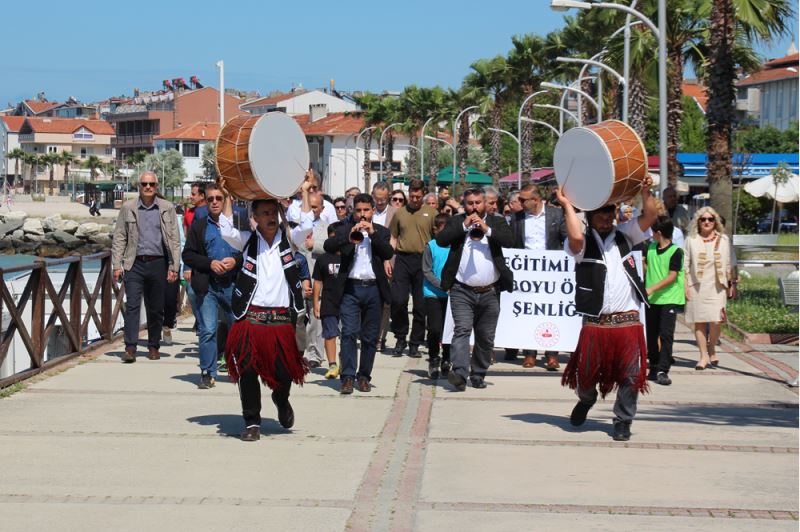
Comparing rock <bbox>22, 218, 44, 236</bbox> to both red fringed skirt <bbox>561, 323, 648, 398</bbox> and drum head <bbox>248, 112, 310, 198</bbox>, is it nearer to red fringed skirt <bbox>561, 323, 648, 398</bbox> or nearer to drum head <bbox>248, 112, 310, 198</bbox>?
drum head <bbox>248, 112, 310, 198</bbox>

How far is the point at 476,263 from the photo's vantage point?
11.4 m

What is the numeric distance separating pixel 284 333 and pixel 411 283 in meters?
5.65

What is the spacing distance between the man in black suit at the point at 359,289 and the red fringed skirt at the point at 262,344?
2367 millimetres

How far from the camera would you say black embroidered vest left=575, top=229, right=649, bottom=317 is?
8.84m

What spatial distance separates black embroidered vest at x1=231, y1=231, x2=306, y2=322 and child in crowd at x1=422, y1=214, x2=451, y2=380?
3506 mm

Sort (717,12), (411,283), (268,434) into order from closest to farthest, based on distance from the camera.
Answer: (268,434) → (411,283) → (717,12)

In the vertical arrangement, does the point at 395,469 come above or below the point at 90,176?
below

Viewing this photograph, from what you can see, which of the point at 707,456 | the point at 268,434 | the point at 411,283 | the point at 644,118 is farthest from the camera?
the point at 644,118

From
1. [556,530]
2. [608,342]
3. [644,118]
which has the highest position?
[644,118]

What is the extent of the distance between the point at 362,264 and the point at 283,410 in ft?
7.84

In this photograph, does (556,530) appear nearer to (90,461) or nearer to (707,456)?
(707,456)

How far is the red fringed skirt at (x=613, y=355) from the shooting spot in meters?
8.89

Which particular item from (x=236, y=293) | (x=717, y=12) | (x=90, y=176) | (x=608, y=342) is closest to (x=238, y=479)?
(x=236, y=293)

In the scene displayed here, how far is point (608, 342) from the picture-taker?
8.92m
